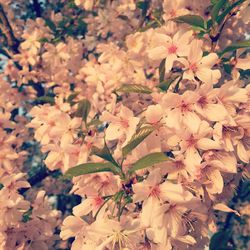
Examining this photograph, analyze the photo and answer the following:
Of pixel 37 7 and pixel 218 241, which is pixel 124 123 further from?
pixel 37 7

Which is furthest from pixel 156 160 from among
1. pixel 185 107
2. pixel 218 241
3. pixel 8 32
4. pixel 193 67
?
pixel 8 32

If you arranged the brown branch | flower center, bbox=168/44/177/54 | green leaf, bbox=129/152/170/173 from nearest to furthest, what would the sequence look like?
green leaf, bbox=129/152/170/173 < flower center, bbox=168/44/177/54 < the brown branch

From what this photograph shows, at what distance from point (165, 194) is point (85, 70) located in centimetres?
251

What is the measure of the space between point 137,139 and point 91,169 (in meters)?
0.29

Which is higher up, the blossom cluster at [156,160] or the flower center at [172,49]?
the flower center at [172,49]

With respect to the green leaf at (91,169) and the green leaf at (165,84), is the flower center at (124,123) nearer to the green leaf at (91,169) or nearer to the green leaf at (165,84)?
the green leaf at (91,169)

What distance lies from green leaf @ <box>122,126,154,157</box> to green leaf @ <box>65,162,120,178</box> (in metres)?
0.15

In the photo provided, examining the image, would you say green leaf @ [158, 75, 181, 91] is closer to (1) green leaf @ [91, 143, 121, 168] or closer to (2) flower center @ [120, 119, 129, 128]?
(2) flower center @ [120, 119, 129, 128]

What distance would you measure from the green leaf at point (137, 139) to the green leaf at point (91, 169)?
0.49 feet

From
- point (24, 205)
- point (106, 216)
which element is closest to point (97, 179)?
point (106, 216)

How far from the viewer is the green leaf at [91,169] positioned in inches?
78.9

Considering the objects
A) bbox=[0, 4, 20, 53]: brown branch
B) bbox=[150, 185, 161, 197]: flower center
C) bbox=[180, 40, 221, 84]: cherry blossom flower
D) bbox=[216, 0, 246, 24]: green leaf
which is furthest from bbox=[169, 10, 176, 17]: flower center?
bbox=[0, 4, 20, 53]: brown branch

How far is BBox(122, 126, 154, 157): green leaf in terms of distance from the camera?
193 centimetres

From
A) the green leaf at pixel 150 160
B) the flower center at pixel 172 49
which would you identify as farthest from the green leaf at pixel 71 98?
the green leaf at pixel 150 160
